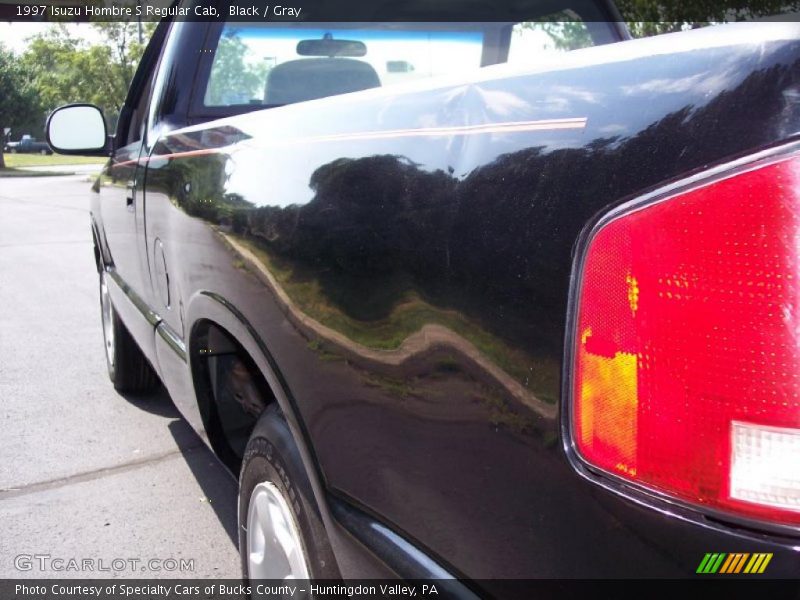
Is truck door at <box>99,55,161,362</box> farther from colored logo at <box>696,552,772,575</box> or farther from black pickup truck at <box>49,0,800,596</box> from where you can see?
colored logo at <box>696,552,772,575</box>

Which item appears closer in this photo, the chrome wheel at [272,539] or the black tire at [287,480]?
the black tire at [287,480]

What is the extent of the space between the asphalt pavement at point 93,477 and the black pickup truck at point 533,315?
118cm

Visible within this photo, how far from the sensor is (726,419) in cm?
96

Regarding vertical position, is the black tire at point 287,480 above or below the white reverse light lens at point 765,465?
below

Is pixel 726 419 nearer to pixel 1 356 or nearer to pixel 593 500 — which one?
pixel 593 500

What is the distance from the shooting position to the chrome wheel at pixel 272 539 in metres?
Result: 1.84

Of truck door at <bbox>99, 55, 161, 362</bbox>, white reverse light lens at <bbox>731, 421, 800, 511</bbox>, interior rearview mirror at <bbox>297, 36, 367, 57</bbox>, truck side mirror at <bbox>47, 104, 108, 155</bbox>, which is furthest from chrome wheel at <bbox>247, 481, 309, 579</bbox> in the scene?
truck side mirror at <bbox>47, 104, 108, 155</bbox>

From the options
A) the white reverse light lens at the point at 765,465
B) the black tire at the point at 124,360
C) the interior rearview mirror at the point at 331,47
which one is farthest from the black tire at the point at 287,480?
the black tire at the point at 124,360

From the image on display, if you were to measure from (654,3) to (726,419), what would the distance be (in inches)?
195

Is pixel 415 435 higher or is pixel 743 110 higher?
pixel 743 110

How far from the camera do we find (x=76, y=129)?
397 centimetres

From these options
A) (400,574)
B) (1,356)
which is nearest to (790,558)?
(400,574)

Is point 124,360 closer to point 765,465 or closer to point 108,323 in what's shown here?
point 108,323

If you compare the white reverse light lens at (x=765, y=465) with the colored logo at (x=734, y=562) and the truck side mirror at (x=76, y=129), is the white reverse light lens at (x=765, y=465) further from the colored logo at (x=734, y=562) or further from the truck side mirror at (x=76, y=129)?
the truck side mirror at (x=76, y=129)
